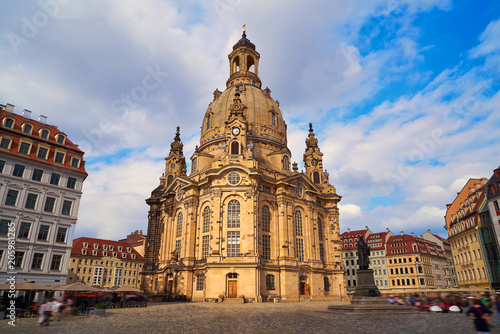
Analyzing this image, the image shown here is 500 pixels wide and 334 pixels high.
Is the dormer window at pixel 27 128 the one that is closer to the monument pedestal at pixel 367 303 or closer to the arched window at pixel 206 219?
the arched window at pixel 206 219

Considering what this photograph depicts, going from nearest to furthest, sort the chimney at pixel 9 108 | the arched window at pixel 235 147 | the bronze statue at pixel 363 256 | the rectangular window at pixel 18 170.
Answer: the bronze statue at pixel 363 256
the rectangular window at pixel 18 170
the chimney at pixel 9 108
the arched window at pixel 235 147

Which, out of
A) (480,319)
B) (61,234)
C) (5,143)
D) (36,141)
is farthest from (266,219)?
(480,319)

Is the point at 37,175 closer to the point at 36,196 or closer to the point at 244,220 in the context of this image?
the point at 36,196

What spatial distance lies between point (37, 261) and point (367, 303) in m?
33.5

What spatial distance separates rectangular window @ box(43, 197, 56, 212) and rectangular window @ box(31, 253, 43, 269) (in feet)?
16.2

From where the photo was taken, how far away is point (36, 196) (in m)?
35.5

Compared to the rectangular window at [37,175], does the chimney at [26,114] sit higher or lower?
higher

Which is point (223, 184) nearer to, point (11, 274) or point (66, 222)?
point (66, 222)

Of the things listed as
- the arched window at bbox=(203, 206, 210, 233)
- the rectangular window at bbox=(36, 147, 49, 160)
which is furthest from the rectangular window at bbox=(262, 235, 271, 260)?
the rectangular window at bbox=(36, 147, 49, 160)

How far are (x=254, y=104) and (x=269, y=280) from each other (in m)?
33.8

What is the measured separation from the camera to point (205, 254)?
155 ft

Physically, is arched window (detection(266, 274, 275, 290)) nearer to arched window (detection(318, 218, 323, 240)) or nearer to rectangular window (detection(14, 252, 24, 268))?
arched window (detection(318, 218, 323, 240))

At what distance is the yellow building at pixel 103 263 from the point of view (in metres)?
74.1

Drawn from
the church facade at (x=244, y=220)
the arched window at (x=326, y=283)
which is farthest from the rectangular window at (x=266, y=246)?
the arched window at (x=326, y=283)
